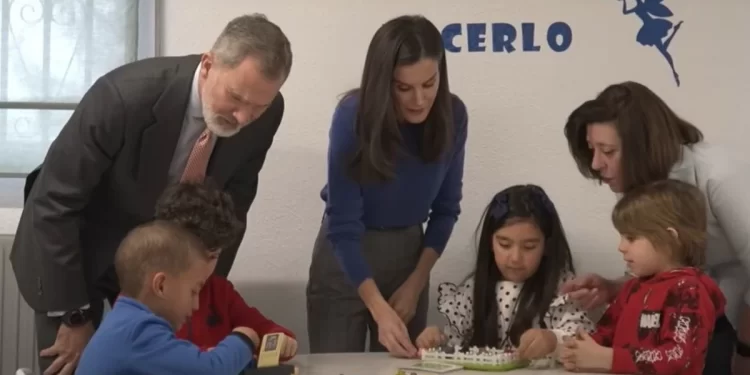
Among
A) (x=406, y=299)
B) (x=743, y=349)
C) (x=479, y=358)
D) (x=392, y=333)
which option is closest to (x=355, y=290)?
(x=406, y=299)

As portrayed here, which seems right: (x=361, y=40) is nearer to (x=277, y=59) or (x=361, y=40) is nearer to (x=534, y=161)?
(x=534, y=161)

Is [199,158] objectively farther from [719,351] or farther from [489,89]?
[719,351]

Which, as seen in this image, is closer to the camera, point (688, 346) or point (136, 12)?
point (688, 346)

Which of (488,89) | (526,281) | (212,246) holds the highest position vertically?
(488,89)

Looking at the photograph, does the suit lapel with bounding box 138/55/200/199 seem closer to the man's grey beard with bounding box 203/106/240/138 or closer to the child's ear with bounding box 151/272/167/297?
the man's grey beard with bounding box 203/106/240/138

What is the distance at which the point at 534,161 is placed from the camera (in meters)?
2.78

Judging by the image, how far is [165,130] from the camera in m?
2.03

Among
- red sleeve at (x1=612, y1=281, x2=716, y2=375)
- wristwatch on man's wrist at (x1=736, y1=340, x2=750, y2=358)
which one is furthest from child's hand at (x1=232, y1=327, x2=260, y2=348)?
wristwatch on man's wrist at (x1=736, y1=340, x2=750, y2=358)

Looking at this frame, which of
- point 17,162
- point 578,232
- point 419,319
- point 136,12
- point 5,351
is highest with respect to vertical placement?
point 136,12

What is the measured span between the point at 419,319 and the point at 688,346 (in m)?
0.76

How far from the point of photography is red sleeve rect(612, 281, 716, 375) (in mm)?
1887

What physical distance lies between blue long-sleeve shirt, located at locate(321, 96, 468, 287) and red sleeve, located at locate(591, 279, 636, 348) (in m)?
0.52

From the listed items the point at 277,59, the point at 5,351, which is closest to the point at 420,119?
the point at 277,59

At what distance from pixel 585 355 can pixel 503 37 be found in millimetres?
1130
